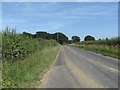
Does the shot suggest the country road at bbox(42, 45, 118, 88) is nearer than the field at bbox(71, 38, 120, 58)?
Yes

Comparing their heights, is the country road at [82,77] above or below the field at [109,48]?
below

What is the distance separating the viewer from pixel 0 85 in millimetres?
6969

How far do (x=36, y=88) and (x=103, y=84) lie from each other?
276cm

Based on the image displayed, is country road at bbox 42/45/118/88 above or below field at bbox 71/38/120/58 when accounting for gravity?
below

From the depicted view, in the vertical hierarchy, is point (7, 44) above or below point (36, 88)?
above

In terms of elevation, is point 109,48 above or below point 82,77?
above

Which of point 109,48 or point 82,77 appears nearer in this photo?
point 82,77

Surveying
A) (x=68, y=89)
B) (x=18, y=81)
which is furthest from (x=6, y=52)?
(x=68, y=89)

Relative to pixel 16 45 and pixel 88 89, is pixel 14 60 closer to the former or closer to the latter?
pixel 16 45

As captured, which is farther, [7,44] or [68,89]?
[7,44]

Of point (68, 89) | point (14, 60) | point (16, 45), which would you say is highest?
point (16, 45)

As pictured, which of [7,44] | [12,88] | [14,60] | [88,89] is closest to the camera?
[12,88]

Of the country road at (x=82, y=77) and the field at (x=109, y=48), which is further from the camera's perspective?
the field at (x=109, y=48)

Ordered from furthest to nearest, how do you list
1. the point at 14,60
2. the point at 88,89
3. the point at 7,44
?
the point at 14,60 < the point at 7,44 < the point at 88,89
